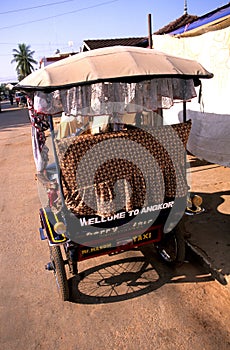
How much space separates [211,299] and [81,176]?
211 cm

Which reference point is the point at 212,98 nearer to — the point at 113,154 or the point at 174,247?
the point at 174,247

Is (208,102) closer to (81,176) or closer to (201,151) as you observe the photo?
(201,151)

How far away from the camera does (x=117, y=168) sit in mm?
3238

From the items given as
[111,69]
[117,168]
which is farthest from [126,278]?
[111,69]

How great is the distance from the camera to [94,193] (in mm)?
3246

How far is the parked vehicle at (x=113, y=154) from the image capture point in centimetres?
312

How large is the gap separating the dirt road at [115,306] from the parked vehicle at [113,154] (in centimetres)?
37

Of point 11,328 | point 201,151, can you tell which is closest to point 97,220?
point 11,328

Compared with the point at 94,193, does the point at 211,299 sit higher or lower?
lower

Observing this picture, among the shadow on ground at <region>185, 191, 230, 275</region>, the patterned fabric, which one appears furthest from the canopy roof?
the shadow on ground at <region>185, 191, 230, 275</region>

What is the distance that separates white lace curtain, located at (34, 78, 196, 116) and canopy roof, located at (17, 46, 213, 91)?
0.17 m

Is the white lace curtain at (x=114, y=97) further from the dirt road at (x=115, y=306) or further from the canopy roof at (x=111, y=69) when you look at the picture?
the dirt road at (x=115, y=306)

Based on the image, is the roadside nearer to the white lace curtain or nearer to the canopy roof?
the white lace curtain

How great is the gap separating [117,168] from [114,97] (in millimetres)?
830
